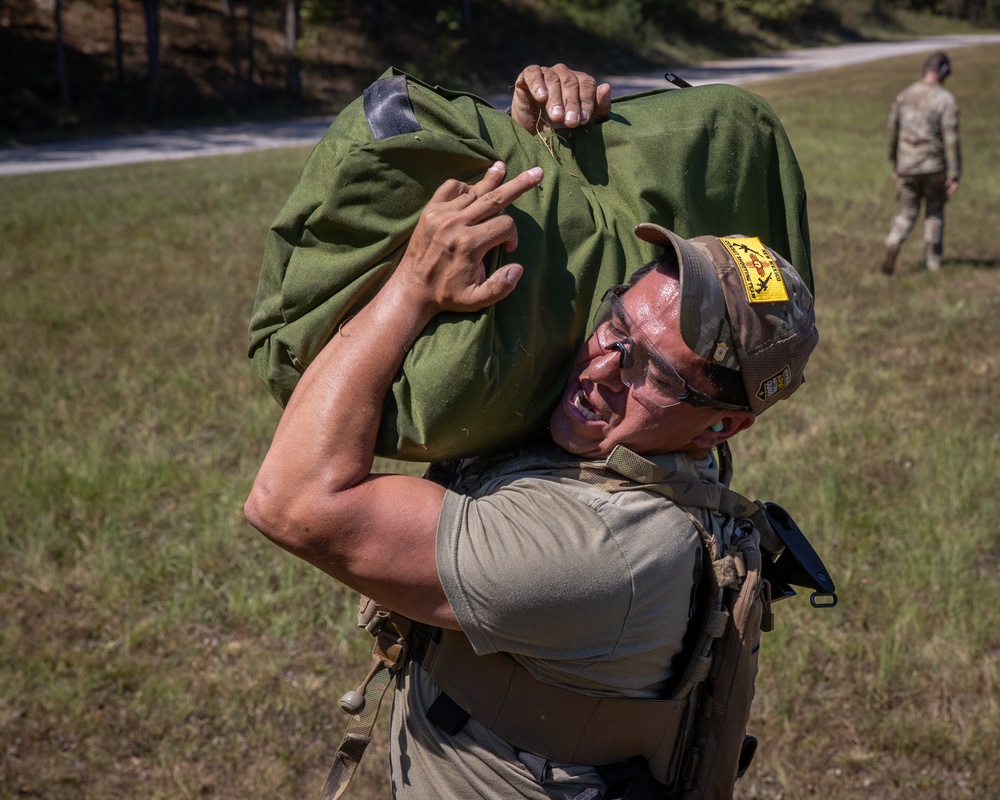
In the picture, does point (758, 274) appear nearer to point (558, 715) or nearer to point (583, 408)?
point (583, 408)

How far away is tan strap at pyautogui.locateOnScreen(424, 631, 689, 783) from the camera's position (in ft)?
5.73

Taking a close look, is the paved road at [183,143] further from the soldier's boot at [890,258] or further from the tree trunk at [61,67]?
the soldier's boot at [890,258]

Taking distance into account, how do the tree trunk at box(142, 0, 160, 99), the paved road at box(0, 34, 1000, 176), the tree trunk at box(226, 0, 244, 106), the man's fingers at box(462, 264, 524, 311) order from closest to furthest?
the man's fingers at box(462, 264, 524, 311) < the paved road at box(0, 34, 1000, 176) < the tree trunk at box(142, 0, 160, 99) < the tree trunk at box(226, 0, 244, 106)

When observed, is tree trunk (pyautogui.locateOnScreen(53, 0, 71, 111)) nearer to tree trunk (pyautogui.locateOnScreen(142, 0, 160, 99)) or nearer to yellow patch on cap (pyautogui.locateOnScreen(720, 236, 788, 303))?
tree trunk (pyautogui.locateOnScreen(142, 0, 160, 99))

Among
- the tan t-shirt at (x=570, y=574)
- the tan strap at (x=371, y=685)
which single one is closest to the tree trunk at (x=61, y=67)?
the tan strap at (x=371, y=685)

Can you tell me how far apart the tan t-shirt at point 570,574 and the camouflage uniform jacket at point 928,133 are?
9.67 metres

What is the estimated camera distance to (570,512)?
5.12 ft

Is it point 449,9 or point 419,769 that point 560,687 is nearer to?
point 419,769

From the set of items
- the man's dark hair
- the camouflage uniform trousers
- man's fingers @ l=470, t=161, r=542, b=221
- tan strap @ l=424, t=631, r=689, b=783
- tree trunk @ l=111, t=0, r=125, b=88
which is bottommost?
tree trunk @ l=111, t=0, r=125, b=88

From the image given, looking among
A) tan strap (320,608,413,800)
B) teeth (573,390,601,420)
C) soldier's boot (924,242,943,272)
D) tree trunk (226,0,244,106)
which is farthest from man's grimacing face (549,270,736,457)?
tree trunk (226,0,244,106)

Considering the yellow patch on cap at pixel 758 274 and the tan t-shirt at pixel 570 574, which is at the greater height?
the yellow patch on cap at pixel 758 274

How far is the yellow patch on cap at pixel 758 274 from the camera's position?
5.20 feet

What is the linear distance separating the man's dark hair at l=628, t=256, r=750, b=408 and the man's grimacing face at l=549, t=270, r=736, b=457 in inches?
0.4

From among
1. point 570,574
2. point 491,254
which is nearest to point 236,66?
point 491,254
